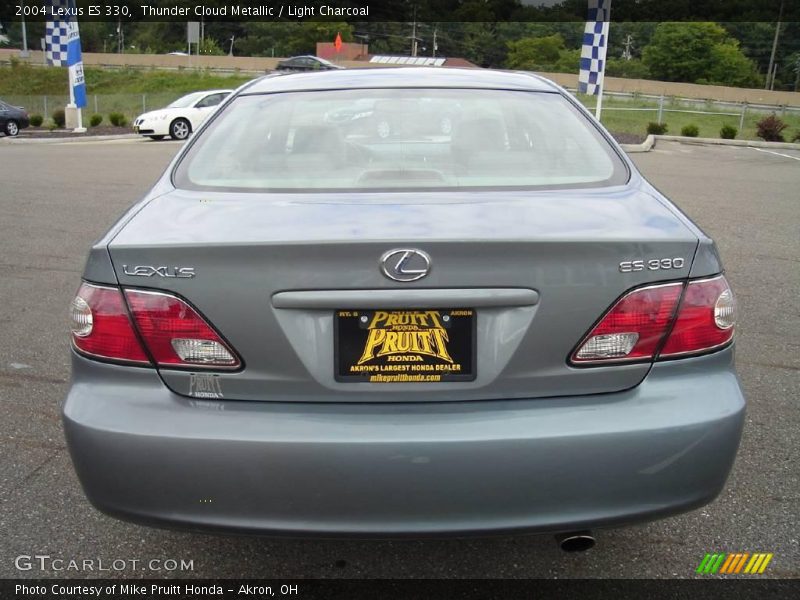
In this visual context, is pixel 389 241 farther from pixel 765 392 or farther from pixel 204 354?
pixel 765 392

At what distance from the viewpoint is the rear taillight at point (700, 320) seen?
2031 mm

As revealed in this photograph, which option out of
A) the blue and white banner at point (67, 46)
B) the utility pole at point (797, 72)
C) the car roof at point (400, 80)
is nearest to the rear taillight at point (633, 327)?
the car roof at point (400, 80)

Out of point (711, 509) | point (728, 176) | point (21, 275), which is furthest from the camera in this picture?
point (728, 176)

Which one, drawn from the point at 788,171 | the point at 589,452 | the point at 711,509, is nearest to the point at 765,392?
the point at 711,509

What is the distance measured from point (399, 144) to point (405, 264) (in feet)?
3.84

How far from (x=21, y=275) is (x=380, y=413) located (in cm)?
517

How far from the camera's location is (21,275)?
618 cm

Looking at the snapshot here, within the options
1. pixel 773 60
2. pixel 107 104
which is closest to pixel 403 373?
pixel 107 104

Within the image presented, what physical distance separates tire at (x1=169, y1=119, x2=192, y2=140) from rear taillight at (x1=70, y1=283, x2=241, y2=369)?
68.1 feet

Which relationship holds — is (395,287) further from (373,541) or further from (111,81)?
(111,81)

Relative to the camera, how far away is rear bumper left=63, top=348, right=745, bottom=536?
1887mm

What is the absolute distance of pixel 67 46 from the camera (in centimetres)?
2484

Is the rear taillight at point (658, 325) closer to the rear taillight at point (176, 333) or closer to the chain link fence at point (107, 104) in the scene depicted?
the rear taillight at point (176, 333)

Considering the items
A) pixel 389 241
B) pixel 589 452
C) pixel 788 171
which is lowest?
pixel 788 171
